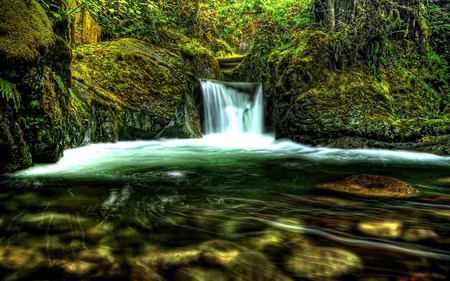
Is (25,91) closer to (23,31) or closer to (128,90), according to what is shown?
(23,31)

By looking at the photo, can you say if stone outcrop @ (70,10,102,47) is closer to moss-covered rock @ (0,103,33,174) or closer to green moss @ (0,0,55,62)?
green moss @ (0,0,55,62)

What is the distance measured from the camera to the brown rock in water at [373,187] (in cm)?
361

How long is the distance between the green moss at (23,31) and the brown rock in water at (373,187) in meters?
4.49

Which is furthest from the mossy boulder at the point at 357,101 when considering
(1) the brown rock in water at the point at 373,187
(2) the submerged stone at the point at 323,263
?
(2) the submerged stone at the point at 323,263

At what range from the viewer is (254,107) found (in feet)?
39.0

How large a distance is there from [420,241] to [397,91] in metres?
7.93

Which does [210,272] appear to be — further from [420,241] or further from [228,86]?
[228,86]

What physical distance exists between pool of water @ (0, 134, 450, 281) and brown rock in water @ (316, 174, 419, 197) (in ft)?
0.58

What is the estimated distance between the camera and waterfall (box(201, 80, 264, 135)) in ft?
37.9

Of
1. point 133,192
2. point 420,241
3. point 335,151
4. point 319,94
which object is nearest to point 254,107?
point 319,94

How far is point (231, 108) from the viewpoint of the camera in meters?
11.8

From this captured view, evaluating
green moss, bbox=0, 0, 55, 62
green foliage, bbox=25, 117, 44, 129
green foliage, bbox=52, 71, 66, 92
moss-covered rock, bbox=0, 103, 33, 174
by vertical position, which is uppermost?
green moss, bbox=0, 0, 55, 62

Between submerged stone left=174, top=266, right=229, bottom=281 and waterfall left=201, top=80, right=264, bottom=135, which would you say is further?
waterfall left=201, top=80, right=264, bottom=135

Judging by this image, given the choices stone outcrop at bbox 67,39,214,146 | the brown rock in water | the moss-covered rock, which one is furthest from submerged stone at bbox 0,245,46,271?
stone outcrop at bbox 67,39,214,146
